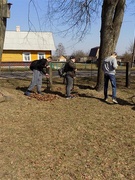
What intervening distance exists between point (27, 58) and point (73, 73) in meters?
34.5

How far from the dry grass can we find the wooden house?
33.5m

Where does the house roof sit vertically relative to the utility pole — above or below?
above

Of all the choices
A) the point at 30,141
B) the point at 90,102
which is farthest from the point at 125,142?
the point at 90,102

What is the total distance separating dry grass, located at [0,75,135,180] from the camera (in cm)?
398

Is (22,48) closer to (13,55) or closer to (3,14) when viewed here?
(13,55)

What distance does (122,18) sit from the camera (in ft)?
31.8

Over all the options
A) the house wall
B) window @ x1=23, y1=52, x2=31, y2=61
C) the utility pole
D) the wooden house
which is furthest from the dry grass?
window @ x1=23, y1=52, x2=31, y2=61

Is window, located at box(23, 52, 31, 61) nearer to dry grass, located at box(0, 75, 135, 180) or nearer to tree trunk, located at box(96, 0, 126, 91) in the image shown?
tree trunk, located at box(96, 0, 126, 91)

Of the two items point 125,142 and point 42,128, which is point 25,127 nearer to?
point 42,128

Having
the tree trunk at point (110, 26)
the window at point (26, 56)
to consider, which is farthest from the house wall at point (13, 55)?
the tree trunk at point (110, 26)

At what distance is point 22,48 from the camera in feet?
135

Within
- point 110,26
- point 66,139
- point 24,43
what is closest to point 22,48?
point 24,43

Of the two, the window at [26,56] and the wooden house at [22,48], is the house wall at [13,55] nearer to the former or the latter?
the wooden house at [22,48]

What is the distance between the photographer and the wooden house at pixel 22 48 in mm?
40688
